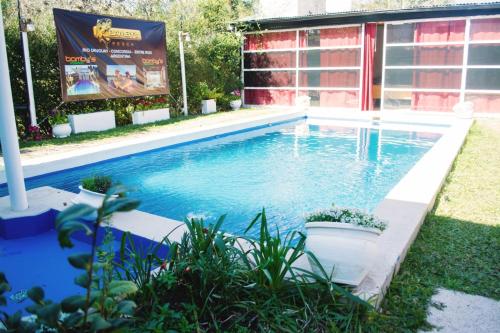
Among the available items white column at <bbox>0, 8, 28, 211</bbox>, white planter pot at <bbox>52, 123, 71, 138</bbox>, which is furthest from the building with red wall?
white column at <bbox>0, 8, 28, 211</bbox>

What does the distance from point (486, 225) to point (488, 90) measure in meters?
9.26

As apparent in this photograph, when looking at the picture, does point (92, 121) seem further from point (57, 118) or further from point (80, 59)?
point (80, 59)

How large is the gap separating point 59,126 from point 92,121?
1.06 m

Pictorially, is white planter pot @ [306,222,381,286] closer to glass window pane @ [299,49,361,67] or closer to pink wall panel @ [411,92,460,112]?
pink wall panel @ [411,92,460,112]

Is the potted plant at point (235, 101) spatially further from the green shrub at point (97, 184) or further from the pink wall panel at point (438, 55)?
the green shrub at point (97, 184)

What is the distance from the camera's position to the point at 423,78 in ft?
40.6

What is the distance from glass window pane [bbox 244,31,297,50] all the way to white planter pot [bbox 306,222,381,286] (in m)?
12.6

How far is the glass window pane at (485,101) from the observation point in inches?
455

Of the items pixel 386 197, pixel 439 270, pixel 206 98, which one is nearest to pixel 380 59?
pixel 206 98

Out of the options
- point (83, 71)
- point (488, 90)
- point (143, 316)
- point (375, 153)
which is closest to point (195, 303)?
point (143, 316)

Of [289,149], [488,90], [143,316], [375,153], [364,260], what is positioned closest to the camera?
[143,316]

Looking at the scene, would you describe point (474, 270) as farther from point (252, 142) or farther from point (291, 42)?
point (291, 42)

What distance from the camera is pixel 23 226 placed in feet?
14.3

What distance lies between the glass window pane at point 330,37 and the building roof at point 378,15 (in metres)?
0.26
